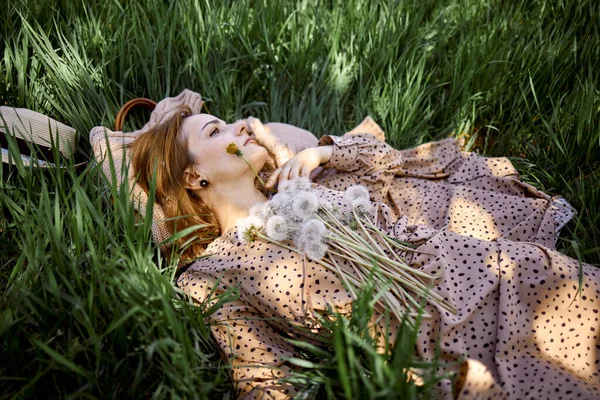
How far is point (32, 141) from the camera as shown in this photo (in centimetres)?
225

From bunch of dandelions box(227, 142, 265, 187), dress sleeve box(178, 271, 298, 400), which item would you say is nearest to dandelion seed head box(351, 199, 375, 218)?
bunch of dandelions box(227, 142, 265, 187)

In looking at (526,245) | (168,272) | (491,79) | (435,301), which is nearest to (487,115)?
(491,79)

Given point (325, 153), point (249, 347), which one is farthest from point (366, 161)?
point (249, 347)

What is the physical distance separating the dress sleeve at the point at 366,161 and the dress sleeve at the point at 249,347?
0.88m

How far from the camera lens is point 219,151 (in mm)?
2293

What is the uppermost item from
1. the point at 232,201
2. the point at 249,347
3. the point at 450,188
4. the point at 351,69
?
the point at 351,69

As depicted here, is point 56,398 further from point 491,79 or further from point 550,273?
point 491,79

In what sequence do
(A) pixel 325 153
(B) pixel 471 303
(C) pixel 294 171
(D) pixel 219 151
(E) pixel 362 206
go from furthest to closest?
(A) pixel 325 153 → (C) pixel 294 171 → (D) pixel 219 151 → (E) pixel 362 206 → (B) pixel 471 303

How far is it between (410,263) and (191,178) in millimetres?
1002

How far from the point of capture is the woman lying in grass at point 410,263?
1.82 m

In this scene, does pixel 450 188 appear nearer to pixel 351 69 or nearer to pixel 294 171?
pixel 294 171

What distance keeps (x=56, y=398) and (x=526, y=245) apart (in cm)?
170

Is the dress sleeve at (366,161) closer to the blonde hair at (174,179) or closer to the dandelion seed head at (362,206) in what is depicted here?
the dandelion seed head at (362,206)

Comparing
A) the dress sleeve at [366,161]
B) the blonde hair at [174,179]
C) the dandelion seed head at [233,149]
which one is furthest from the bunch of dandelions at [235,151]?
the dress sleeve at [366,161]
